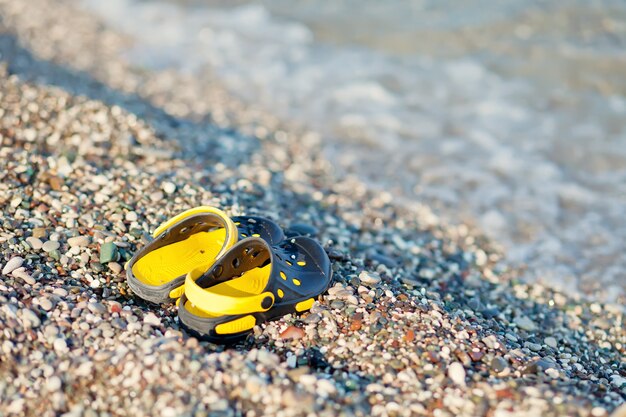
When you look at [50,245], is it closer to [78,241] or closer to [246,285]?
[78,241]

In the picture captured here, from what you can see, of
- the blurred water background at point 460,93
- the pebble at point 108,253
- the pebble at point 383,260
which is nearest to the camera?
the pebble at point 108,253

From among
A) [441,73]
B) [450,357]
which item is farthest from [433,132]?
[450,357]

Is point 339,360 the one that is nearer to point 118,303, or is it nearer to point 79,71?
point 118,303

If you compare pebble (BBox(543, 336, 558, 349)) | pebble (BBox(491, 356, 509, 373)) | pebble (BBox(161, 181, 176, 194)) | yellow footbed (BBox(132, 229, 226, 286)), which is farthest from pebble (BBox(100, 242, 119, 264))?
pebble (BBox(543, 336, 558, 349))

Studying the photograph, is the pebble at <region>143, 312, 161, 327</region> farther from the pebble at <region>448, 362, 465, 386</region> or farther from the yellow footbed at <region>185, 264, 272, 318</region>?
the pebble at <region>448, 362, 465, 386</region>

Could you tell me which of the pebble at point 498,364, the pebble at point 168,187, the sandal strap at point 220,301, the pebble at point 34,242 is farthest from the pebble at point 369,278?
the pebble at point 34,242

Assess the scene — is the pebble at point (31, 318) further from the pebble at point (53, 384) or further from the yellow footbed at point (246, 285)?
the yellow footbed at point (246, 285)
